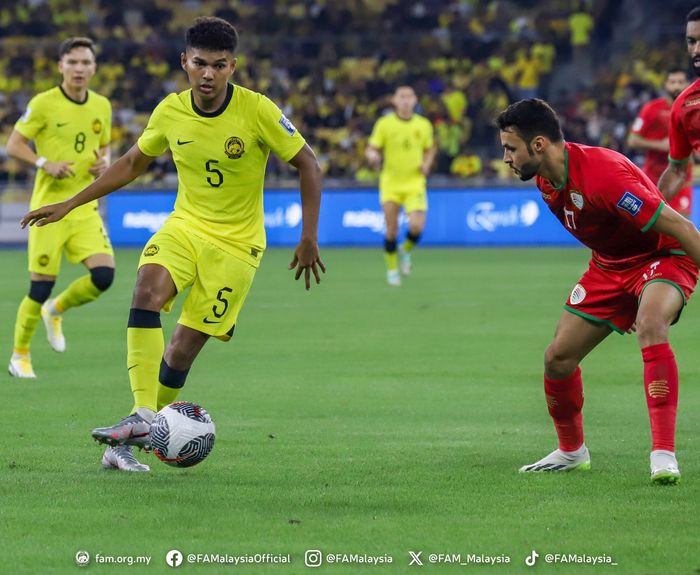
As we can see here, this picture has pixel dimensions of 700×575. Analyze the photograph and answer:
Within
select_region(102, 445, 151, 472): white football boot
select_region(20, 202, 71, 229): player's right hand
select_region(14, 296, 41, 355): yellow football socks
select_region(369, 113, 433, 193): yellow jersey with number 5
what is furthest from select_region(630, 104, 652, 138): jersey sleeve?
select_region(102, 445, 151, 472): white football boot

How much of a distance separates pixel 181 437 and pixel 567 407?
1.91 meters

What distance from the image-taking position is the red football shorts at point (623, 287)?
6.42 meters

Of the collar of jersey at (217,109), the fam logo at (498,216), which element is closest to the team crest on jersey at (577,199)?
the collar of jersey at (217,109)

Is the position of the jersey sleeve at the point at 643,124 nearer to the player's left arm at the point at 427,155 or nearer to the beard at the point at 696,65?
the player's left arm at the point at 427,155

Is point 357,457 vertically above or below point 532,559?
below

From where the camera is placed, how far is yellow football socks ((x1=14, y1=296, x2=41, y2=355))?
1045 centimetres

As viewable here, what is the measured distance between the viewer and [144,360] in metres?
6.80

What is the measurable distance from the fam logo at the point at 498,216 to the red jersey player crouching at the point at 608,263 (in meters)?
19.9

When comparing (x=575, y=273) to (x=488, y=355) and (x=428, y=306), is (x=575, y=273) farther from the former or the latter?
(x=488, y=355)

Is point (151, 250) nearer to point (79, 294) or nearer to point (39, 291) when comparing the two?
point (39, 291)

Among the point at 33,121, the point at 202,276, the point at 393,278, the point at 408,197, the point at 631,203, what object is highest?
the point at 631,203

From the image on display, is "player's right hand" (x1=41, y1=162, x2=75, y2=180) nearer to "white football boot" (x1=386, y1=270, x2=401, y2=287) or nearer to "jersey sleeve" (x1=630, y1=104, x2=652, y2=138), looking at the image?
"jersey sleeve" (x1=630, y1=104, x2=652, y2=138)

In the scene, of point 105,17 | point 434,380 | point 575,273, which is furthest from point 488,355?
point 105,17

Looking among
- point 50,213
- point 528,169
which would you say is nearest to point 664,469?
point 528,169
